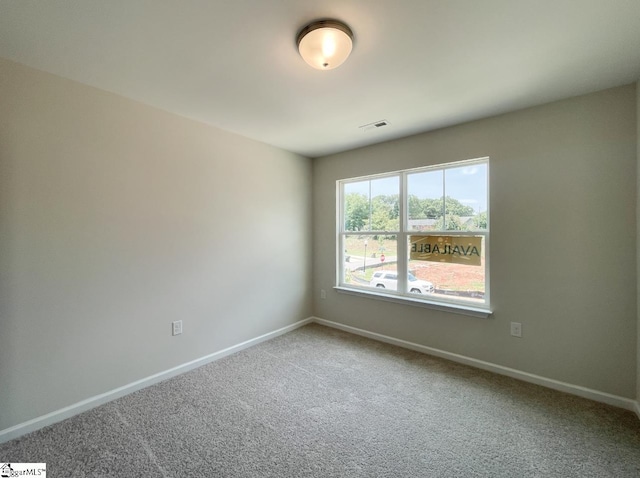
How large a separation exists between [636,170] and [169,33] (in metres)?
3.26

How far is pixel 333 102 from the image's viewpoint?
2.29 m

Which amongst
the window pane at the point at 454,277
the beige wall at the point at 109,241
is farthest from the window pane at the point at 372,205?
the beige wall at the point at 109,241

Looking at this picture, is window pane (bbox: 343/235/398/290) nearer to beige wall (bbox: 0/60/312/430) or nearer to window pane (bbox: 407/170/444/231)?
window pane (bbox: 407/170/444/231)

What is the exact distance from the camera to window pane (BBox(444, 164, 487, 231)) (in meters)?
2.71

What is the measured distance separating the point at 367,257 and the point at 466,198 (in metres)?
1.37

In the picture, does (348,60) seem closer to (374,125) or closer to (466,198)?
(374,125)

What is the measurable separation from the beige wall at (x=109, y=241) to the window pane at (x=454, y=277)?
6.47 ft

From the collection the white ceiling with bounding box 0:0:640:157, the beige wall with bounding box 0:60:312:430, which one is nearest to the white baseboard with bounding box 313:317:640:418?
the beige wall with bounding box 0:60:312:430

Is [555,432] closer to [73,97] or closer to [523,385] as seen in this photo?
[523,385]

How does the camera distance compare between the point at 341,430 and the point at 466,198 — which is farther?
the point at 466,198

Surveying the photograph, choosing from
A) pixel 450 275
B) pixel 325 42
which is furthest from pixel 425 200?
pixel 325 42

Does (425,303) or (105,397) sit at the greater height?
(425,303)

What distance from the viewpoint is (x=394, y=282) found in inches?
131

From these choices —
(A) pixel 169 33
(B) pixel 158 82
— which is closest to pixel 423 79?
(A) pixel 169 33
